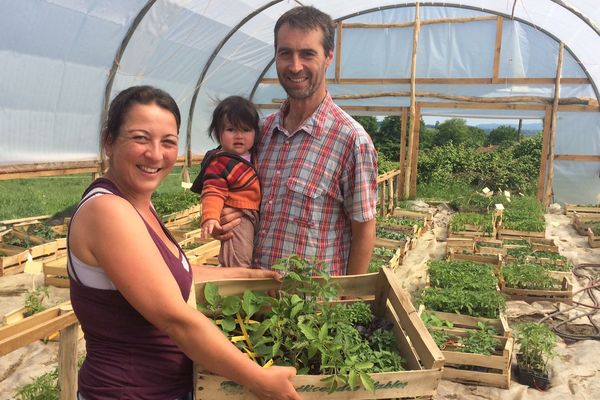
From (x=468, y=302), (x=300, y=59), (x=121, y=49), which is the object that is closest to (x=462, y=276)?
(x=468, y=302)

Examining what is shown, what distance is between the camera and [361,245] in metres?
2.33

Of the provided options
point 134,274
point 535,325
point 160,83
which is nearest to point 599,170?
point 535,325

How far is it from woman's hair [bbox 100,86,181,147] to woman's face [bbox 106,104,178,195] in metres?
0.01

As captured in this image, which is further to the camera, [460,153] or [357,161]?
[460,153]

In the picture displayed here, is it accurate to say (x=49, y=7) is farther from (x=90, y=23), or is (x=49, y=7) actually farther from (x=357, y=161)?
(x=357, y=161)

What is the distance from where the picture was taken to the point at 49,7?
6.30 metres

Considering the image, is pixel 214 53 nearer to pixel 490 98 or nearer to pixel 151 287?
pixel 490 98

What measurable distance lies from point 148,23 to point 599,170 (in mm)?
10648

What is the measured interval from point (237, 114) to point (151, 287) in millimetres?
1292

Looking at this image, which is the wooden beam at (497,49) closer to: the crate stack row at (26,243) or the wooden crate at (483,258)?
the wooden crate at (483,258)

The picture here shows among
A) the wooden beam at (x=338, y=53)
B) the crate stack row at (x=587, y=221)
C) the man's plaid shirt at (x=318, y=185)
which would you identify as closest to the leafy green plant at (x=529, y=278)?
the crate stack row at (x=587, y=221)

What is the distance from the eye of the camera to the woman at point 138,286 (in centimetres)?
133

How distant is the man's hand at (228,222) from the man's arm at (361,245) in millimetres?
557

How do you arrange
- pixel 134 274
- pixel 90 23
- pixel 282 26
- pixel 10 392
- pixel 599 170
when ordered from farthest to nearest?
pixel 599 170
pixel 90 23
pixel 10 392
pixel 282 26
pixel 134 274
